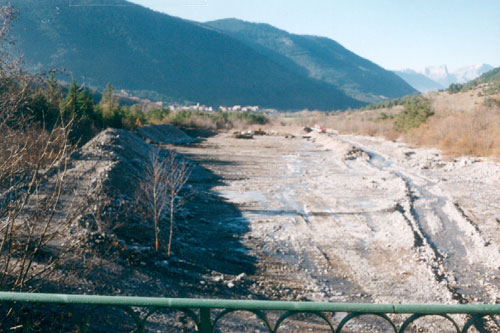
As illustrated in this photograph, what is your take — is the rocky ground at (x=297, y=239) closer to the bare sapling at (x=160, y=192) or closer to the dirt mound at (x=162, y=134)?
the bare sapling at (x=160, y=192)

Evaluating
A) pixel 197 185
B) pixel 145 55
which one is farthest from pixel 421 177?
pixel 145 55

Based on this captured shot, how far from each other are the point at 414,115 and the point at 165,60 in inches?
4261

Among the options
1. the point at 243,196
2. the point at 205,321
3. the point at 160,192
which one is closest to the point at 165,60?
the point at 243,196

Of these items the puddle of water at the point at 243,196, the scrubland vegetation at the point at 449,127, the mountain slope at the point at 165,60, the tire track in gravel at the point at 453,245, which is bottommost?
the puddle of water at the point at 243,196

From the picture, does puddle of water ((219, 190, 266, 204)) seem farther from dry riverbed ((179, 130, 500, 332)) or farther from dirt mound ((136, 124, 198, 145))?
dirt mound ((136, 124, 198, 145))

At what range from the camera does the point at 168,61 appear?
131125 mm

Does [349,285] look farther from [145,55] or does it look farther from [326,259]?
[145,55]

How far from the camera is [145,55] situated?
4865 inches

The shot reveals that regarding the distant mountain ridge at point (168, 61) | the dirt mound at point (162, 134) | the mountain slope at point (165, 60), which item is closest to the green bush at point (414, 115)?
the dirt mound at point (162, 134)

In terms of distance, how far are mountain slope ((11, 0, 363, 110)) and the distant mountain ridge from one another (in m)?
0.24

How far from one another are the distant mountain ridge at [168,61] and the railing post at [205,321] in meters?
87.4

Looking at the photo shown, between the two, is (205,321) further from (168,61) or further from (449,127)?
(168,61)

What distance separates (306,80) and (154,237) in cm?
16671

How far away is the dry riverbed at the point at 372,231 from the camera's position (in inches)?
297
